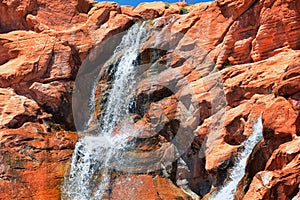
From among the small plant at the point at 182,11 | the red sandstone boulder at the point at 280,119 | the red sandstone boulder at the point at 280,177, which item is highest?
the small plant at the point at 182,11

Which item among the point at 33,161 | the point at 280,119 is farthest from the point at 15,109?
the point at 280,119

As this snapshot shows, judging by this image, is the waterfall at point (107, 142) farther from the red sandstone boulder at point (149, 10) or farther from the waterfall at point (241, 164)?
the waterfall at point (241, 164)

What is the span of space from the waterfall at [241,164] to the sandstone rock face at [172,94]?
0.81 ft

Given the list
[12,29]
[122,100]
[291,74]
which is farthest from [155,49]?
[291,74]

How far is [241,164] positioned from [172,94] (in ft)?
17.1

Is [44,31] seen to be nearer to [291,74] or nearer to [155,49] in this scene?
[155,49]

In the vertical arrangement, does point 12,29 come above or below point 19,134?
above

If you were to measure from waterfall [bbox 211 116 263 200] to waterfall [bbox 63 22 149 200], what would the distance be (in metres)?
4.55

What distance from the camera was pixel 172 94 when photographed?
71.5 feet

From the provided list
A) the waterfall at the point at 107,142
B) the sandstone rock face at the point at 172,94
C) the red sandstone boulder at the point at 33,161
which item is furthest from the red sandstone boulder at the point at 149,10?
the red sandstone boulder at the point at 33,161

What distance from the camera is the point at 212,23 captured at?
22828 mm

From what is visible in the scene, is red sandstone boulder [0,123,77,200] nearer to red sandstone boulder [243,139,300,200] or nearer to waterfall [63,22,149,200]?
waterfall [63,22,149,200]

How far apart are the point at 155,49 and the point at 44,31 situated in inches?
237

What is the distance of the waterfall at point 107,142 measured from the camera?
20297 millimetres
